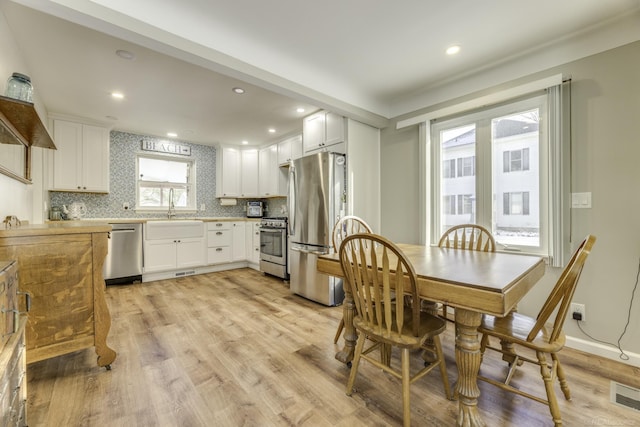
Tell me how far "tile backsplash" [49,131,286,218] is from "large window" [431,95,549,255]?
308 cm

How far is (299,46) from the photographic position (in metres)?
2.36

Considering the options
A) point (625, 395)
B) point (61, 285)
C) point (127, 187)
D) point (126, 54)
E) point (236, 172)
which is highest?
point (126, 54)

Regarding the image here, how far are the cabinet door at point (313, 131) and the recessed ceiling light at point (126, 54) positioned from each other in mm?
1987

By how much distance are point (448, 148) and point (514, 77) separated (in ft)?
2.69

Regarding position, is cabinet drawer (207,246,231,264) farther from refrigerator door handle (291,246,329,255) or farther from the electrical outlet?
the electrical outlet

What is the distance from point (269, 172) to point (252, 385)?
3.89 metres

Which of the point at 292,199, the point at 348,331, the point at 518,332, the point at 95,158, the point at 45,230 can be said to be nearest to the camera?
the point at 518,332

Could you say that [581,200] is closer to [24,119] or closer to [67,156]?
[24,119]

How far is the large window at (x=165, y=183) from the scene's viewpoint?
4.76 m

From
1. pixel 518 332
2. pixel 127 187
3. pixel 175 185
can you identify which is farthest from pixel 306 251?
pixel 127 187

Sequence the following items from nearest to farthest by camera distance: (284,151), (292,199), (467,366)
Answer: (467,366) < (292,199) < (284,151)

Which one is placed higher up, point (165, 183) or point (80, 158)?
point (80, 158)

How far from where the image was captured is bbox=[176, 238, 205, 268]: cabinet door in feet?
14.6

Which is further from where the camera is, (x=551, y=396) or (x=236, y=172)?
(x=236, y=172)
